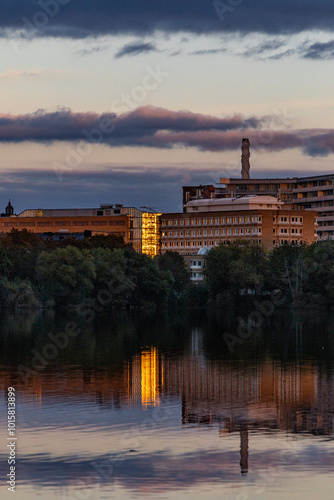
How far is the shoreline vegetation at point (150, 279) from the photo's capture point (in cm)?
11369

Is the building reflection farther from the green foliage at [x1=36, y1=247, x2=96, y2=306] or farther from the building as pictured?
the building

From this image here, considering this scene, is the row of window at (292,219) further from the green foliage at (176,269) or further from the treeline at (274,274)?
the treeline at (274,274)

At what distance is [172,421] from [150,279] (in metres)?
86.5

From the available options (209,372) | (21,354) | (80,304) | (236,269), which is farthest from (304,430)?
(236,269)

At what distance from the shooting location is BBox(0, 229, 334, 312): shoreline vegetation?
4476 inches

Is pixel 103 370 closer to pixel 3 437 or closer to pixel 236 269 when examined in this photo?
pixel 3 437

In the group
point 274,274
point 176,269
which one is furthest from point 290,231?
point 274,274

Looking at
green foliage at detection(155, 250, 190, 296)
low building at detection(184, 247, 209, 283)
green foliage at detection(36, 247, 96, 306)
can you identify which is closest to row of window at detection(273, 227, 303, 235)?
low building at detection(184, 247, 209, 283)

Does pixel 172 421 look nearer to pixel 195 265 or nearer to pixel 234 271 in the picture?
pixel 234 271

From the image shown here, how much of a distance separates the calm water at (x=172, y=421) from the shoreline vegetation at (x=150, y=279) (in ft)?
164

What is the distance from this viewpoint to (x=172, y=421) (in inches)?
1308

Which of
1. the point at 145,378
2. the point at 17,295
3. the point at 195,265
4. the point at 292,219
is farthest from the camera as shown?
the point at 292,219

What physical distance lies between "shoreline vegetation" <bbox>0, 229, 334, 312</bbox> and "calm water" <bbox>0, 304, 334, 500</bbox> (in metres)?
50.0

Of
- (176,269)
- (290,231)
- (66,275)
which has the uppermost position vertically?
(290,231)
